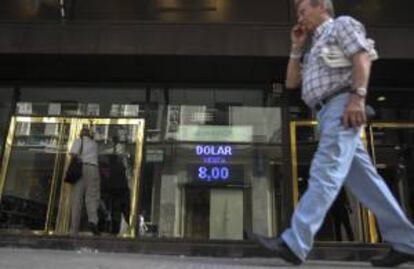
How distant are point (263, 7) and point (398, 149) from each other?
9.61 feet

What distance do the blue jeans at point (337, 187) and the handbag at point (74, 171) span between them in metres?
5.61

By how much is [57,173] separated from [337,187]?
6.50 m

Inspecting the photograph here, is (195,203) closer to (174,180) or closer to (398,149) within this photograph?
(174,180)

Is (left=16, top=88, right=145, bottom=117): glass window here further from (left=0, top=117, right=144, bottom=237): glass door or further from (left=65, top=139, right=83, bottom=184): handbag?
(left=65, top=139, right=83, bottom=184): handbag

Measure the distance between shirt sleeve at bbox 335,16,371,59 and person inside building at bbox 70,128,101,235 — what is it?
5834 millimetres

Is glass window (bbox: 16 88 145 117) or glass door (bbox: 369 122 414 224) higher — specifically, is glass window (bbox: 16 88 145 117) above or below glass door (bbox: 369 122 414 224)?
Answer: above

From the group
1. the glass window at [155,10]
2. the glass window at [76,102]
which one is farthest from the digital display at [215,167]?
the glass window at [155,10]

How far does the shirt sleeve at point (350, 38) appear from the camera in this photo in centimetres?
432

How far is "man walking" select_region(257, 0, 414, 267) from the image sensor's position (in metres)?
4.17

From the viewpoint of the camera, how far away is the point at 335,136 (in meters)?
4.32

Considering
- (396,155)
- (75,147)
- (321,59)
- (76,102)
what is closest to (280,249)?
(321,59)

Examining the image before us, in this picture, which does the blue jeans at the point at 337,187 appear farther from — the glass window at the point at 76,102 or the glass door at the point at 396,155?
the glass window at the point at 76,102

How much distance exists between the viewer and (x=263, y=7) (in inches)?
369

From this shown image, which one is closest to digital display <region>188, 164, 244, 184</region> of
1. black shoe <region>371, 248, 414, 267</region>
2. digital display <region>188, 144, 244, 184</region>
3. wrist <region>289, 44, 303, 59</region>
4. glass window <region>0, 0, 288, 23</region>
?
digital display <region>188, 144, 244, 184</region>
